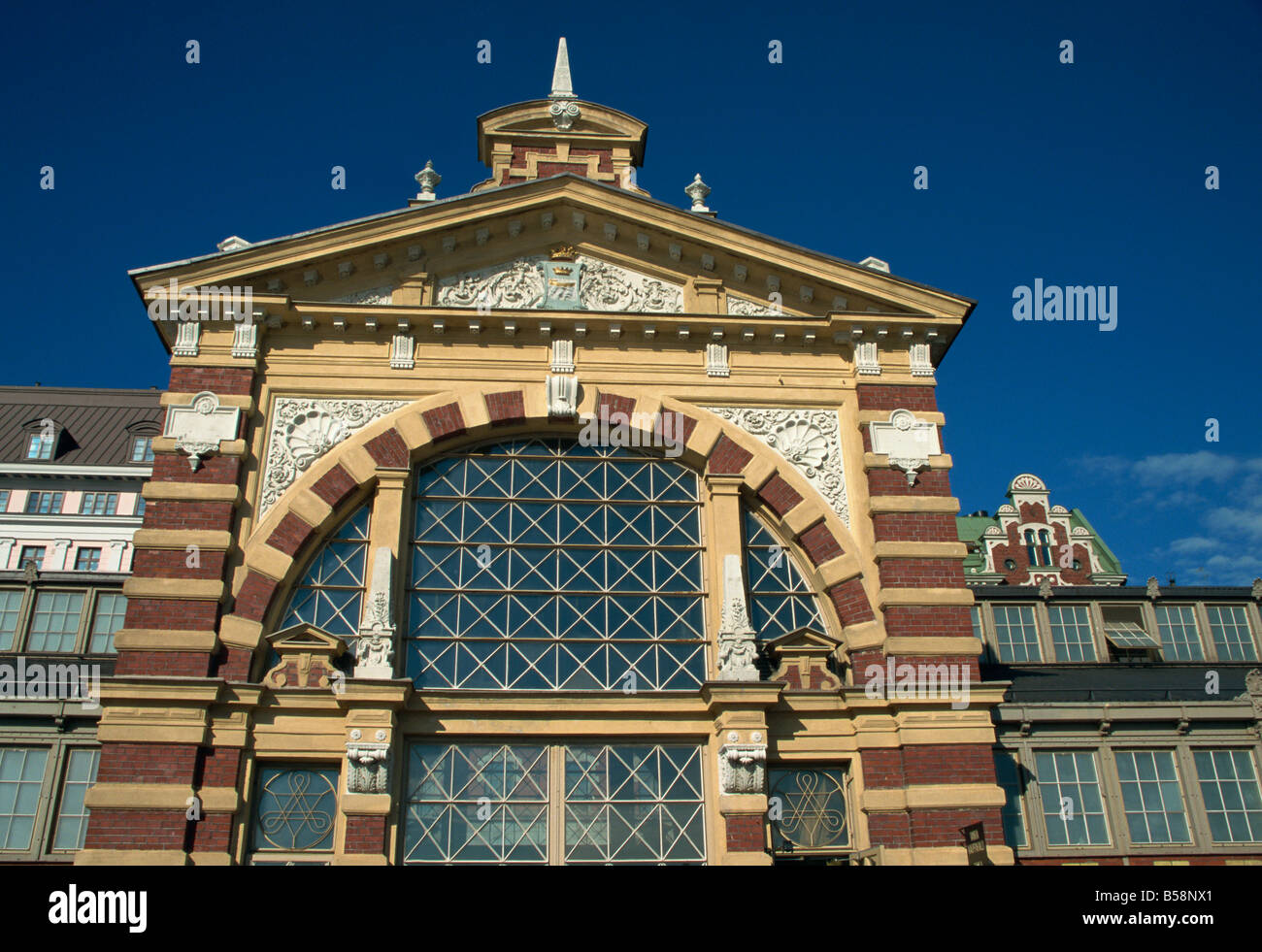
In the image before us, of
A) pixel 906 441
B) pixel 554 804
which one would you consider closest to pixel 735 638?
pixel 554 804

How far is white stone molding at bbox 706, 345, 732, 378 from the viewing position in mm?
21516

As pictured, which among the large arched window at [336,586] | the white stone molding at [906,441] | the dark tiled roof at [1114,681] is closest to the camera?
the large arched window at [336,586]

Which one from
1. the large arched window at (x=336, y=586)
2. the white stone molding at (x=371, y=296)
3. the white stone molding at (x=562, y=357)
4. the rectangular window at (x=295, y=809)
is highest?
the white stone molding at (x=371, y=296)

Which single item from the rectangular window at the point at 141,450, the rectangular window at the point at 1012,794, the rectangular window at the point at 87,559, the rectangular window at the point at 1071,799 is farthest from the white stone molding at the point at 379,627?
the rectangular window at the point at 141,450

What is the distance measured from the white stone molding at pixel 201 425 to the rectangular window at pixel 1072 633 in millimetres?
17359

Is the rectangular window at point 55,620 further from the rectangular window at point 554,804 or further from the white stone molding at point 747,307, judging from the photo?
the white stone molding at point 747,307

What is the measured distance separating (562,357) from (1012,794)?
38.1ft

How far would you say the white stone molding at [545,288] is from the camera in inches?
862

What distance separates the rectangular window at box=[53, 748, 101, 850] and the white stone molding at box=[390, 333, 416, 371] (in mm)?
8775

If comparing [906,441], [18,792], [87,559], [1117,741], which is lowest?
[18,792]

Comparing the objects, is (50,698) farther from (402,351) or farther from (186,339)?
(402,351)

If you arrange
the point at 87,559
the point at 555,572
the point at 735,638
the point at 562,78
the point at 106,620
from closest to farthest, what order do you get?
the point at 735,638 → the point at 555,572 → the point at 106,620 → the point at 562,78 → the point at 87,559

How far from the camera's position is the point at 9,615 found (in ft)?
77.6

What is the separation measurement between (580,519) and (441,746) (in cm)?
471
